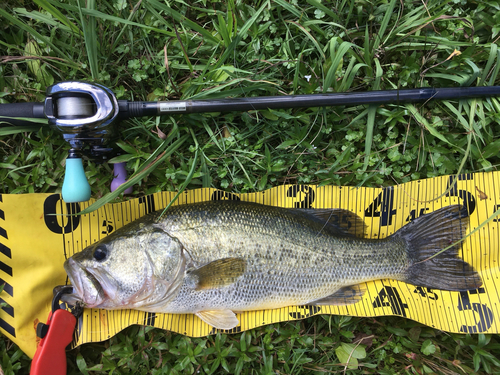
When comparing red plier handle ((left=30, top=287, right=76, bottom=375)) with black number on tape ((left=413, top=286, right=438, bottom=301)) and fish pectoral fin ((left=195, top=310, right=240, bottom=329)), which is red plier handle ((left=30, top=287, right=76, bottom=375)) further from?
black number on tape ((left=413, top=286, right=438, bottom=301))

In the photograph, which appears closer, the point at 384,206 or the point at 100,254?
the point at 100,254

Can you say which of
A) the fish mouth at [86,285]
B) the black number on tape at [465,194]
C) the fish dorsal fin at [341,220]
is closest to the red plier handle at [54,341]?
the fish mouth at [86,285]

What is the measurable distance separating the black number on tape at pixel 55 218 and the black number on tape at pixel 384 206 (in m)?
2.61

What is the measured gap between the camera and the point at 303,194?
105 inches

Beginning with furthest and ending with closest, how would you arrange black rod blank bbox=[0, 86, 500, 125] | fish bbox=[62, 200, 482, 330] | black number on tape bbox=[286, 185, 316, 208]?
black number on tape bbox=[286, 185, 316, 208] → black rod blank bbox=[0, 86, 500, 125] → fish bbox=[62, 200, 482, 330]

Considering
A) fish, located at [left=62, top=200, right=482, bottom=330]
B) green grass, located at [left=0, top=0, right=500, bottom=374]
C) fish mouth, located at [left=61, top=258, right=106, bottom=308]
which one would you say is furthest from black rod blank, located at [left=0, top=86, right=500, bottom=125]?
fish mouth, located at [left=61, top=258, right=106, bottom=308]

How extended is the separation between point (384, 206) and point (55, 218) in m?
2.91

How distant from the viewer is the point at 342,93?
2424 millimetres

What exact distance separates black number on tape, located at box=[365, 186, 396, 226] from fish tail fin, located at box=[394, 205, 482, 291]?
169mm

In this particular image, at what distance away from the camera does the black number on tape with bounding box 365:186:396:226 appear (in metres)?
2.70

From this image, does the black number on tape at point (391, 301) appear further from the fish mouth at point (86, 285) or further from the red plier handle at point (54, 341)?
the red plier handle at point (54, 341)

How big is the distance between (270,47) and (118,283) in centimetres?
231

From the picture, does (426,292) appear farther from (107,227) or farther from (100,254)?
(107,227)

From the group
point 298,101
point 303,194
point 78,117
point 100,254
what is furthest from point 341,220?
point 78,117
